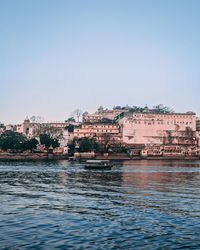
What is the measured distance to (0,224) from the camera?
17719 mm

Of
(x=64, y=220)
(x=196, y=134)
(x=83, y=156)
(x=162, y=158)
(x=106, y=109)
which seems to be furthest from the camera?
(x=106, y=109)

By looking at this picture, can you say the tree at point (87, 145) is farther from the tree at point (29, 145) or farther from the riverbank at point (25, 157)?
the tree at point (29, 145)

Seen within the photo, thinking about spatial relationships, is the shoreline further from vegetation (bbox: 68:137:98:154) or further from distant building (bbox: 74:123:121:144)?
distant building (bbox: 74:123:121:144)

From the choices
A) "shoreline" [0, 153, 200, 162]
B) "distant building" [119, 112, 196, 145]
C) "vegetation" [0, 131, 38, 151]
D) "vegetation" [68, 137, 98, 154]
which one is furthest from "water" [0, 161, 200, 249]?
"distant building" [119, 112, 196, 145]

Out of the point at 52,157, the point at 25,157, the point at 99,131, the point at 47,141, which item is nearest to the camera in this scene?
the point at 25,157

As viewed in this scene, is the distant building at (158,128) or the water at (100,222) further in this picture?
the distant building at (158,128)

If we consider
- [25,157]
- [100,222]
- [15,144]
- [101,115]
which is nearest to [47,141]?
[25,157]

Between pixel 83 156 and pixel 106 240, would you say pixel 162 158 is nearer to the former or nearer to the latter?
pixel 83 156

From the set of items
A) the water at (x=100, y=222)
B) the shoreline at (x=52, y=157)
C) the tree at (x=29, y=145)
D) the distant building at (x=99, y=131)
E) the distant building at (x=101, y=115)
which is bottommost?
the water at (x=100, y=222)

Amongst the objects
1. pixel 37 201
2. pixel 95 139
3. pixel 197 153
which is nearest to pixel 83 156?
pixel 95 139

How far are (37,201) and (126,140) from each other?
10998cm

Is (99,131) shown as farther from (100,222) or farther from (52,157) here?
(100,222)

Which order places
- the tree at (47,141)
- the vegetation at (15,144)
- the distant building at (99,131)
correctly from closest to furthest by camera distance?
the vegetation at (15,144), the tree at (47,141), the distant building at (99,131)

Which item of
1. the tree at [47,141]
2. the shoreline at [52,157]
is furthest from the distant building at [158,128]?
the tree at [47,141]
